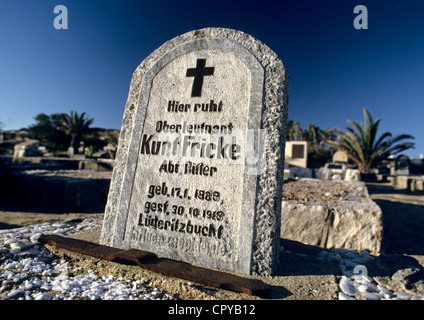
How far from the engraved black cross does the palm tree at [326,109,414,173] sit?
42.0ft

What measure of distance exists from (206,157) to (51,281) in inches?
53.0

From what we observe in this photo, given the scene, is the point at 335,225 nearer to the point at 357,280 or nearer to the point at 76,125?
the point at 357,280

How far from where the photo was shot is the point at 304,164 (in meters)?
18.0

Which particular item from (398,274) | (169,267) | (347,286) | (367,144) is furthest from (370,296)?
(367,144)

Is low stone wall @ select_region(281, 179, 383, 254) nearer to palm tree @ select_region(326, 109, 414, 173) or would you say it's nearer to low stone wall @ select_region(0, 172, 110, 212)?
low stone wall @ select_region(0, 172, 110, 212)

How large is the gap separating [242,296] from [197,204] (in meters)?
0.75

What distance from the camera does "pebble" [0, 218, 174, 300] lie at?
1368 mm

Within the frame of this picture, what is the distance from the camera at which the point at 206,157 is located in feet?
6.52

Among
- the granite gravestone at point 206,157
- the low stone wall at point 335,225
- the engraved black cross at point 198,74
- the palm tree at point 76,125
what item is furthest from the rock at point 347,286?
the palm tree at point 76,125

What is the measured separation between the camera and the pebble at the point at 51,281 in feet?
4.49

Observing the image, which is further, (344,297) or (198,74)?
(198,74)

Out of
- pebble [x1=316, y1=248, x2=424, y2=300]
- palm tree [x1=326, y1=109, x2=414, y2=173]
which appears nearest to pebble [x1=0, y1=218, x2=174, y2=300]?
pebble [x1=316, y1=248, x2=424, y2=300]

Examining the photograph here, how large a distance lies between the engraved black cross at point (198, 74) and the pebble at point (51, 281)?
1560 mm
